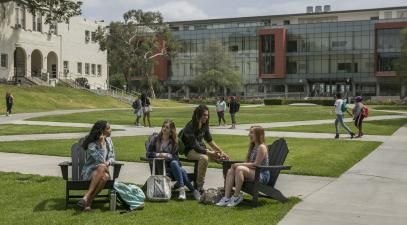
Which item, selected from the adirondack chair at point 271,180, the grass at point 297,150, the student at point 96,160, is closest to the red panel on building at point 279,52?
the grass at point 297,150

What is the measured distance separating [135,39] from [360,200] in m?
72.6

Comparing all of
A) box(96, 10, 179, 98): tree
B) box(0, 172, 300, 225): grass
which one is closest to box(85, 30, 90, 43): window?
box(96, 10, 179, 98): tree

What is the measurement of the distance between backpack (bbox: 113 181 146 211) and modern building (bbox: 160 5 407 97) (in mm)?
86329

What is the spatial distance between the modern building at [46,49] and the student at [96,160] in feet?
152

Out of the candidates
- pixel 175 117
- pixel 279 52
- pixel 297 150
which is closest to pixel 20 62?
pixel 175 117

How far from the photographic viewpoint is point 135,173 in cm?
1165

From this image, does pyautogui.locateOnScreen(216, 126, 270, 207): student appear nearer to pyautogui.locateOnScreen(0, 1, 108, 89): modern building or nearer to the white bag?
the white bag

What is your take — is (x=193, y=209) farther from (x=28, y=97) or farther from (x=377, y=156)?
(x=28, y=97)

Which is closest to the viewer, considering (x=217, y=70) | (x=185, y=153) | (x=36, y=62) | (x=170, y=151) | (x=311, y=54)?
(x=170, y=151)

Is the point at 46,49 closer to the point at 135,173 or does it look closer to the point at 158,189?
the point at 135,173

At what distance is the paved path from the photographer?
10078 millimetres

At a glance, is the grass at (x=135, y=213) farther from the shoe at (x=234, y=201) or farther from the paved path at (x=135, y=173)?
the paved path at (x=135, y=173)

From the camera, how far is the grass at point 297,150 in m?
12.7

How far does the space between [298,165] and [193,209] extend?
5.33 meters
